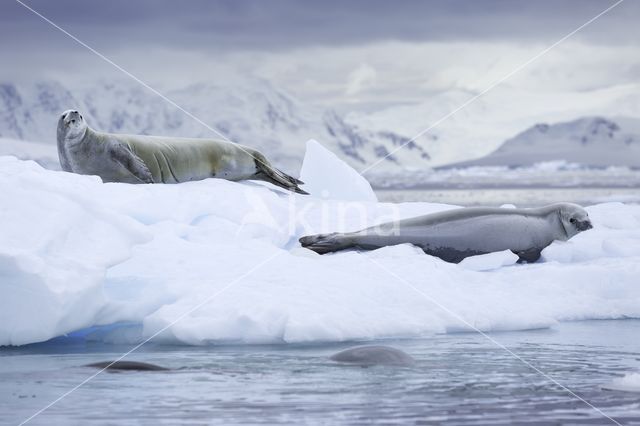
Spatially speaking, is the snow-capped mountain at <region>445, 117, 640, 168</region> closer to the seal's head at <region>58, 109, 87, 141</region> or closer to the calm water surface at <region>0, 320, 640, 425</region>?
the seal's head at <region>58, 109, 87, 141</region>

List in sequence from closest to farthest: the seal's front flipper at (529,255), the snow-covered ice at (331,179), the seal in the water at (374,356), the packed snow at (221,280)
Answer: the seal in the water at (374,356) → the packed snow at (221,280) → the seal's front flipper at (529,255) → the snow-covered ice at (331,179)

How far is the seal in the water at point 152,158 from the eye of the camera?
10.1m

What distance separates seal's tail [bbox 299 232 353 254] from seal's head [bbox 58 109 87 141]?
2875mm

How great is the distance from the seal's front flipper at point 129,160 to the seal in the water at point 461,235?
7.43 feet

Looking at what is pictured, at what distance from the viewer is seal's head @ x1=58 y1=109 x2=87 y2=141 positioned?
10.1 metres

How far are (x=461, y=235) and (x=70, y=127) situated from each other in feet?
13.0

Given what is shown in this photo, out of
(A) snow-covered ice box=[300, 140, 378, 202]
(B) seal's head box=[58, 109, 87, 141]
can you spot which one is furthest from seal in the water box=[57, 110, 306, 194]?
(A) snow-covered ice box=[300, 140, 378, 202]

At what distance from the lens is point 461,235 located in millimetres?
8438

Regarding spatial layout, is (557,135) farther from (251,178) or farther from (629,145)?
(251,178)

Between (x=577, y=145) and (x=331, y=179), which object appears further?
(x=577, y=145)
